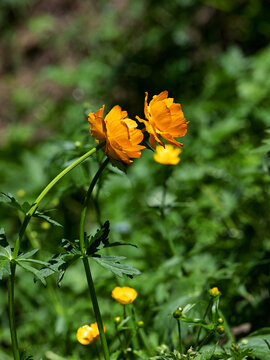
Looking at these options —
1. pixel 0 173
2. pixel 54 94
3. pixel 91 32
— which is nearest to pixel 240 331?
pixel 0 173

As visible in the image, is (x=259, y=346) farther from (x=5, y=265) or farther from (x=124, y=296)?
(x=5, y=265)

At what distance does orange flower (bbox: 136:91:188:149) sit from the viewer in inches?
29.0

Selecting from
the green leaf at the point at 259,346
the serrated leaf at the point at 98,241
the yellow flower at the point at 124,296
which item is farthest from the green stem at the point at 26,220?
the green leaf at the point at 259,346

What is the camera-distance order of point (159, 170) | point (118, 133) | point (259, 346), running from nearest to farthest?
point (118, 133) < point (259, 346) < point (159, 170)

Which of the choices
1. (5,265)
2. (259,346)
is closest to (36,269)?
(5,265)

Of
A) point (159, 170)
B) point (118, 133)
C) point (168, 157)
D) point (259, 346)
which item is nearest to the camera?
point (118, 133)

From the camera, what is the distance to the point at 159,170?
1873 mm

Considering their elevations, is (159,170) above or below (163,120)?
below

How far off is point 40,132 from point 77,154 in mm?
2682

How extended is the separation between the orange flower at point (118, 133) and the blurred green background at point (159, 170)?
0.84 feet

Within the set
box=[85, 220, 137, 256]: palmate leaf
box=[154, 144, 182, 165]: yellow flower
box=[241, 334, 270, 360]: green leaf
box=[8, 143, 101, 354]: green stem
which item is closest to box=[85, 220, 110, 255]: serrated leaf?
box=[85, 220, 137, 256]: palmate leaf

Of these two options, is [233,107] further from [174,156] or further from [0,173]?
[0,173]

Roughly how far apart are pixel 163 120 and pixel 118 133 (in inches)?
3.6

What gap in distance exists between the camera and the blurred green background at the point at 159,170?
1.26 metres
